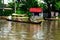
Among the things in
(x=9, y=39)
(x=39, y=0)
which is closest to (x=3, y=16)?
(x=39, y=0)

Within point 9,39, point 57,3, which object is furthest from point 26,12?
point 9,39

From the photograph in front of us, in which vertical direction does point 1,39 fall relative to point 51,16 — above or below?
above

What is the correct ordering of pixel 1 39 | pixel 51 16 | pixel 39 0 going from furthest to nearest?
pixel 39 0, pixel 51 16, pixel 1 39

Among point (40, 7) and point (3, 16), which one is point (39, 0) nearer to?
point (40, 7)

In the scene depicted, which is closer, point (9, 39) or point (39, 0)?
point (9, 39)

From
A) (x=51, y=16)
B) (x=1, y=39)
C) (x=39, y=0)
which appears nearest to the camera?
(x=1, y=39)

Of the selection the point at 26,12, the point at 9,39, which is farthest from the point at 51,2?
the point at 9,39

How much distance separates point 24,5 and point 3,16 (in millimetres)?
5175

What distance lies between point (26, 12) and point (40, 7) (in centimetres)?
377

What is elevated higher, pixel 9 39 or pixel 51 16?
pixel 9 39

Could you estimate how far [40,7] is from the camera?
67312mm

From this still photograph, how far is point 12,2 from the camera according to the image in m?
70.4

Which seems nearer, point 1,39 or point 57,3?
point 1,39

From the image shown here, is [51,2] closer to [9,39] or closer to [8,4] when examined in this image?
[8,4]
